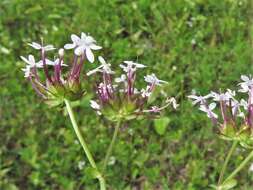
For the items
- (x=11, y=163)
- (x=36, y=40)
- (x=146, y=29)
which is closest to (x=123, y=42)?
(x=146, y=29)

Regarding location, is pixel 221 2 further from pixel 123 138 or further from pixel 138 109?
pixel 138 109

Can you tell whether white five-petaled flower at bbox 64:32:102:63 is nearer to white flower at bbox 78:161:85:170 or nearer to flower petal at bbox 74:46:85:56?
flower petal at bbox 74:46:85:56

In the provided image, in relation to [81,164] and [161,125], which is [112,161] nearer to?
[81,164]

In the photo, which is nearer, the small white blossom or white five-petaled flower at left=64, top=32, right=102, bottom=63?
white five-petaled flower at left=64, top=32, right=102, bottom=63

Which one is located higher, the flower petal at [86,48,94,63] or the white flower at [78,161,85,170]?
the flower petal at [86,48,94,63]

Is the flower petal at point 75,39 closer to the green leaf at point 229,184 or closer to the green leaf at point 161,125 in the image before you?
the green leaf at point 229,184

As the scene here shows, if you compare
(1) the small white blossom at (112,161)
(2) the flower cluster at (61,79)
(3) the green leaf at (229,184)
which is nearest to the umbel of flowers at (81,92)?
(2) the flower cluster at (61,79)

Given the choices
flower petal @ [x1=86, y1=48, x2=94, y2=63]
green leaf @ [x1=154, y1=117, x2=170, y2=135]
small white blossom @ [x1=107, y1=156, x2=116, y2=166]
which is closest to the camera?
flower petal @ [x1=86, y1=48, x2=94, y2=63]

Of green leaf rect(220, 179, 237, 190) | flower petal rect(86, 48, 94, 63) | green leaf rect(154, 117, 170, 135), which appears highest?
flower petal rect(86, 48, 94, 63)

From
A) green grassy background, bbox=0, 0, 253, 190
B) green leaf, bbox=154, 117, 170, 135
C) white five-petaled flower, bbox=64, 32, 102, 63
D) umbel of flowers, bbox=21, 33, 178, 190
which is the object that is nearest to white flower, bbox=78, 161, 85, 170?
green grassy background, bbox=0, 0, 253, 190

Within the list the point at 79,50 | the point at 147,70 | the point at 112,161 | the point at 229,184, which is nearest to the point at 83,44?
the point at 79,50
